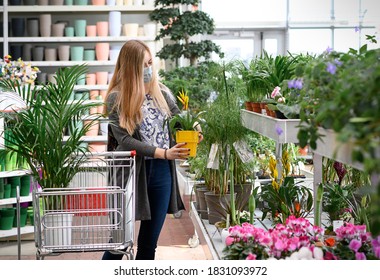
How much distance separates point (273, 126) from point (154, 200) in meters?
1.12

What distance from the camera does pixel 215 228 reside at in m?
3.84

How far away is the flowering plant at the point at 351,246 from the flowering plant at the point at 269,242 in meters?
0.07

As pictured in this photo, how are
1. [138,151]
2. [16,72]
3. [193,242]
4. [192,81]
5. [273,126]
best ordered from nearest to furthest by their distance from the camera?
[273,126] → [138,151] → [193,242] → [16,72] → [192,81]

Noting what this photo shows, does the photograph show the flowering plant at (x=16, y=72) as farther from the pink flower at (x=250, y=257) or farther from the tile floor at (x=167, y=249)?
the pink flower at (x=250, y=257)

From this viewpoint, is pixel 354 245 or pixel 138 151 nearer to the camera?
pixel 354 245

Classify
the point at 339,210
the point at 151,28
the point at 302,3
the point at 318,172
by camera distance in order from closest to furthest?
the point at 318,172, the point at 339,210, the point at 151,28, the point at 302,3

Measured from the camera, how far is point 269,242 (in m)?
2.44

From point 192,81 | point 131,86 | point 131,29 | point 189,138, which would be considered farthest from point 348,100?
point 131,29

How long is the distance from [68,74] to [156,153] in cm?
59

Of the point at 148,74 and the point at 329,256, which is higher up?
the point at 148,74

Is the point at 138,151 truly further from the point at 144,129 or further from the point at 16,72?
the point at 16,72

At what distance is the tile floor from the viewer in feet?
18.3

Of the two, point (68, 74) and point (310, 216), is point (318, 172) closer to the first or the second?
point (310, 216)
